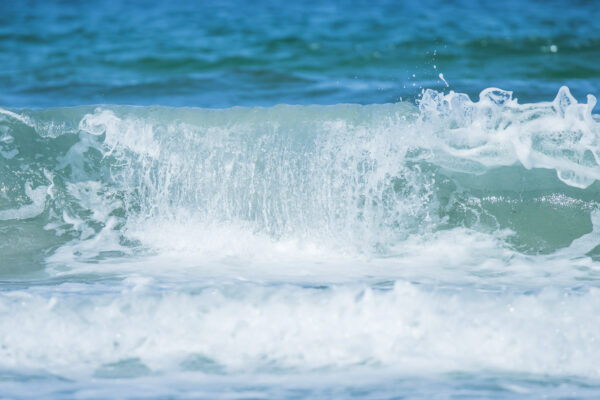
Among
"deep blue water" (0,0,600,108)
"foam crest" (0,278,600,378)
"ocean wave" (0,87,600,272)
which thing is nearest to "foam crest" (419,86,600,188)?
"ocean wave" (0,87,600,272)

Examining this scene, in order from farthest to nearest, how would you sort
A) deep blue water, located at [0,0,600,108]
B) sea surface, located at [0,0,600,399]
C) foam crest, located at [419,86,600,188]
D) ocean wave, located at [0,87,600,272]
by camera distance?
deep blue water, located at [0,0,600,108] → foam crest, located at [419,86,600,188] → ocean wave, located at [0,87,600,272] → sea surface, located at [0,0,600,399]

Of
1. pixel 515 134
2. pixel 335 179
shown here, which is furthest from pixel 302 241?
pixel 515 134

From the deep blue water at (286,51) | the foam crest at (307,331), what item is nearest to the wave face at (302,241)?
the foam crest at (307,331)

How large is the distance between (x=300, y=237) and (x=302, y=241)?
0.11 ft

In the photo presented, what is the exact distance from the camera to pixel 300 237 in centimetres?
437

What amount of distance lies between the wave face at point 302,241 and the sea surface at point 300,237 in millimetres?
10

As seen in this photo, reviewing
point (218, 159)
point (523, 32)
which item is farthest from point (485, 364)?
point (523, 32)

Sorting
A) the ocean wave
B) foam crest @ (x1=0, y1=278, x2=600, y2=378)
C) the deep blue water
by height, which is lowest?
foam crest @ (x1=0, y1=278, x2=600, y2=378)

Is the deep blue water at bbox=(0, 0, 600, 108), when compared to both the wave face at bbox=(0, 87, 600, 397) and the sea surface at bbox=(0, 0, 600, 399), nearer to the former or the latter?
the sea surface at bbox=(0, 0, 600, 399)

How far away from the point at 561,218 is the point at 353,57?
509 cm

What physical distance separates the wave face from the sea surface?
10 mm

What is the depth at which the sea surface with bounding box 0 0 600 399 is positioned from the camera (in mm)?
2992

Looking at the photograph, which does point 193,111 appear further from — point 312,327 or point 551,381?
point 551,381

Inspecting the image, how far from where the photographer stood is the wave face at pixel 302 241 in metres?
3.06
